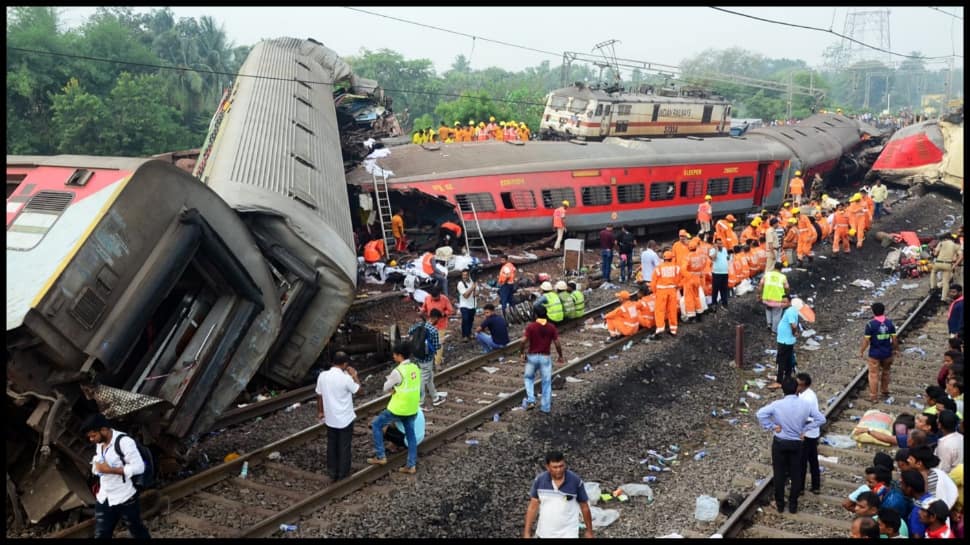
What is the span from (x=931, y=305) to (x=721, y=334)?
4287 millimetres

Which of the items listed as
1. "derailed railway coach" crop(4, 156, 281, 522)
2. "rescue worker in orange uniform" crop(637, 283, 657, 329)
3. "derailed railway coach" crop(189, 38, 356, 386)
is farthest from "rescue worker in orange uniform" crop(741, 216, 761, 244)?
"derailed railway coach" crop(4, 156, 281, 522)

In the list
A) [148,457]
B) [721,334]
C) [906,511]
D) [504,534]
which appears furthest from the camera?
[721,334]

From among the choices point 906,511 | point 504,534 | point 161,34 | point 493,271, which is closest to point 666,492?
point 504,534

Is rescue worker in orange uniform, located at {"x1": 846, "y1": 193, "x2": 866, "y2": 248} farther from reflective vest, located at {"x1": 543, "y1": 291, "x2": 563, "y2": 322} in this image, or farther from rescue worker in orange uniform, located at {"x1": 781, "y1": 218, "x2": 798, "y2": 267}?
reflective vest, located at {"x1": 543, "y1": 291, "x2": 563, "y2": 322}

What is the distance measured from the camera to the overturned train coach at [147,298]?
278 inches

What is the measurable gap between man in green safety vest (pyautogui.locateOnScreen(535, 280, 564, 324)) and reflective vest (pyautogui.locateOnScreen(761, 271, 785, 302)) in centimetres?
334

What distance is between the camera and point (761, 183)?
87.1 ft

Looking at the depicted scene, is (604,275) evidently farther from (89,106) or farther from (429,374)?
(89,106)

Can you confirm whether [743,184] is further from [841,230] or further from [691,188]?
[841,230]

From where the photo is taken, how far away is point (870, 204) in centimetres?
2164

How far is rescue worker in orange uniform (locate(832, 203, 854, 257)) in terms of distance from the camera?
2006 centimetres

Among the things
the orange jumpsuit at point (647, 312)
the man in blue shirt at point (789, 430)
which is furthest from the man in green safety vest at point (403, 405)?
the orange jumpsuit at point (647, 312)

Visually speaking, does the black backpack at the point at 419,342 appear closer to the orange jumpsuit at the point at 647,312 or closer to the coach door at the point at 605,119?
the orange jumpsuit at the point at 647,312

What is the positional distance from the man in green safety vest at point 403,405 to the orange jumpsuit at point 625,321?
220 inches
